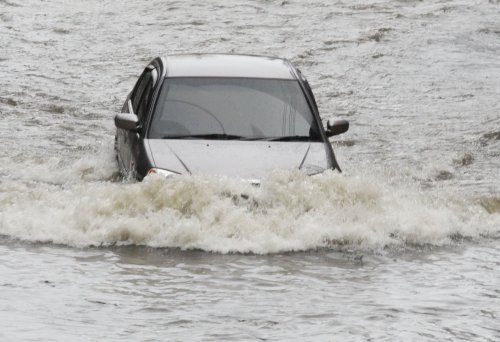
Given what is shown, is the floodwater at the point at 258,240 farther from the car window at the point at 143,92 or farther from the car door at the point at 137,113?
the car window at the point at 143,92

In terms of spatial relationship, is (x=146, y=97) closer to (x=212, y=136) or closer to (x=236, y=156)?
(x=212, y=136)

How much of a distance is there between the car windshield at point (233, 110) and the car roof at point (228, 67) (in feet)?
0.27

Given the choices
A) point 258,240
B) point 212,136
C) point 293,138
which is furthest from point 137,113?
point 258,240

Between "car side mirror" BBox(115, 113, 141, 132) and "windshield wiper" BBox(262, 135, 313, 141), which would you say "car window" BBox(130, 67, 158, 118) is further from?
"windshield wiper" BBox(262, 135, 313, 141)

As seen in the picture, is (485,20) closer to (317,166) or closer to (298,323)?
(317,166)

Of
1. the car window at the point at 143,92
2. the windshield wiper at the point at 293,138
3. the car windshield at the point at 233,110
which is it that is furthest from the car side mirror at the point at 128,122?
the windshield wiper at the point at 293,138

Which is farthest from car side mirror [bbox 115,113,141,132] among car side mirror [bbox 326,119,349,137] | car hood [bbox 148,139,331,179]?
car side mirror [bbox 326,119,349,137]

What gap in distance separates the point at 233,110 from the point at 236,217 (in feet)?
4.60

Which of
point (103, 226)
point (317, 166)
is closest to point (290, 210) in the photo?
point (317, 166)

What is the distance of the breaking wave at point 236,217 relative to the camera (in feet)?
32.7

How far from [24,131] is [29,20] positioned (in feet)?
40.3

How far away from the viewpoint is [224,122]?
11.0 metres

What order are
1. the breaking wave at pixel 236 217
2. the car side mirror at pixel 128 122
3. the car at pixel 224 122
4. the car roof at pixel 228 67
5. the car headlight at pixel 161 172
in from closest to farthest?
the breaking wave at pixel 236 217
the car headlight at pixel 161 172
the car at pixel 224 122
the car side mirror at pixel 128 122
the car roof at pixel 228 67

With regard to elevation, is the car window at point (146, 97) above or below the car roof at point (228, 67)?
below
